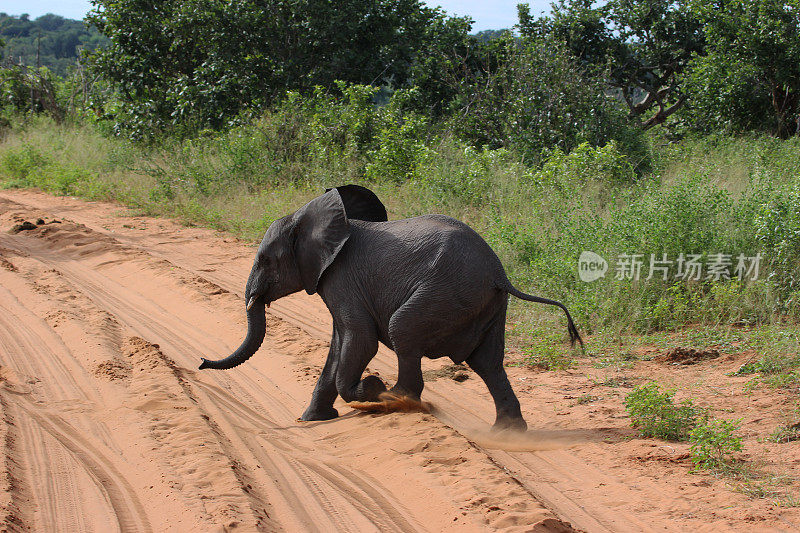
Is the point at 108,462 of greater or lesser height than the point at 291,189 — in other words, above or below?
below

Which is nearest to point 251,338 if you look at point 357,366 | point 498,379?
point 357,366

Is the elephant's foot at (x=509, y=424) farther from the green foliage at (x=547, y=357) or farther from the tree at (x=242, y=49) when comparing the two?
the tree at (x=242, y=49)

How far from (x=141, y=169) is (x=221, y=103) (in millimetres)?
2382

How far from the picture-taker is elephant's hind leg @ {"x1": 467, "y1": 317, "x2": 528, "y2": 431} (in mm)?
5254

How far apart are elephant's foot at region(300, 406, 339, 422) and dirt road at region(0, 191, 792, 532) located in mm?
105

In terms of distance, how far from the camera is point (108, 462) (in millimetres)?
4645

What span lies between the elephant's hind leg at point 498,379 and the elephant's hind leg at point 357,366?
0.72 meters

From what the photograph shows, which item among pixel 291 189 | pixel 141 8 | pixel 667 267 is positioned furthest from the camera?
pixel 141 8

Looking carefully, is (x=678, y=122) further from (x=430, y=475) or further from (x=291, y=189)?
(x=430, y=475)

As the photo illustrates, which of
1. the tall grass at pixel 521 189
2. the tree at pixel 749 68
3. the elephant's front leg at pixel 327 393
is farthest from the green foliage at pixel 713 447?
the tree at pixel 749 68

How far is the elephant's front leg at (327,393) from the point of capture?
5.64 m

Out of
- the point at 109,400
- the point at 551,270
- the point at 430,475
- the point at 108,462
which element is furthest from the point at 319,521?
the point at 551,270

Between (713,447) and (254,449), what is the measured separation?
2.81 meters

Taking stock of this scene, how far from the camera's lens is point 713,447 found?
4.69 meters
